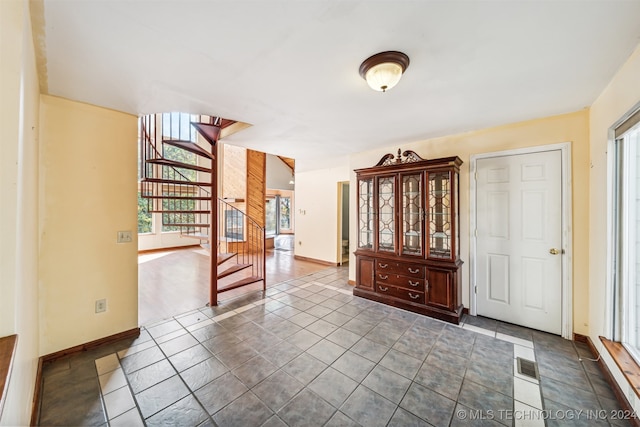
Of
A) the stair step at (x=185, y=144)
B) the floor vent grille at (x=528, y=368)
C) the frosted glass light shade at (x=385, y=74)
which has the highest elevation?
the frosted glass light shade at (x=385, y=74)

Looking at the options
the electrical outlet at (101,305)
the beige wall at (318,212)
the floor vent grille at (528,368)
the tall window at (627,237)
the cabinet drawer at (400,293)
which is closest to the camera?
the tall window at (627,237)

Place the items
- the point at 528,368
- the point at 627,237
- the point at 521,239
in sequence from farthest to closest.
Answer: the point at 521,239 < the point at 528,368 < the point at 627,237

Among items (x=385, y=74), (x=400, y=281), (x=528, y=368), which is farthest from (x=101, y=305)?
(x=528, y=368)

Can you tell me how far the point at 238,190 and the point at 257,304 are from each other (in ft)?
A: 13.7

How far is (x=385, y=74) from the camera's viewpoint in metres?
1.69

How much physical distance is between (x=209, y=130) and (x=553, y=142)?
4253 mm

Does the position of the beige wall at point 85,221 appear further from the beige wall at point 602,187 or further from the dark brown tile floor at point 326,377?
the beige wall at point 602,187

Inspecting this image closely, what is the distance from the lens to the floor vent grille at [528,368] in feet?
6.72

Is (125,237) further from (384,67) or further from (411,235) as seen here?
(411,235)

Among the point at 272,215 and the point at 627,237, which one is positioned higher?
the point at 272,215

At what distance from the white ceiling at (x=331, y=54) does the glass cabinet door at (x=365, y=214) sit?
135 cm

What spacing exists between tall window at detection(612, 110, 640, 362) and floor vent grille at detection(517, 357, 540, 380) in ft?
2.10

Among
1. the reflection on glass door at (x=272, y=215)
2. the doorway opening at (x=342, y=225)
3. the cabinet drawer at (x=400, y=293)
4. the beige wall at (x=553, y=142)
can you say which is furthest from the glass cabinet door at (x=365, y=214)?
the reflection on glass door at (x=272, y=215)

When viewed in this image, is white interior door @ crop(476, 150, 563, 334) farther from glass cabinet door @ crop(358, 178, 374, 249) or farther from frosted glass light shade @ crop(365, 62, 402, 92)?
frosted glass light shade @ crop(365, 62, 402, 92)
